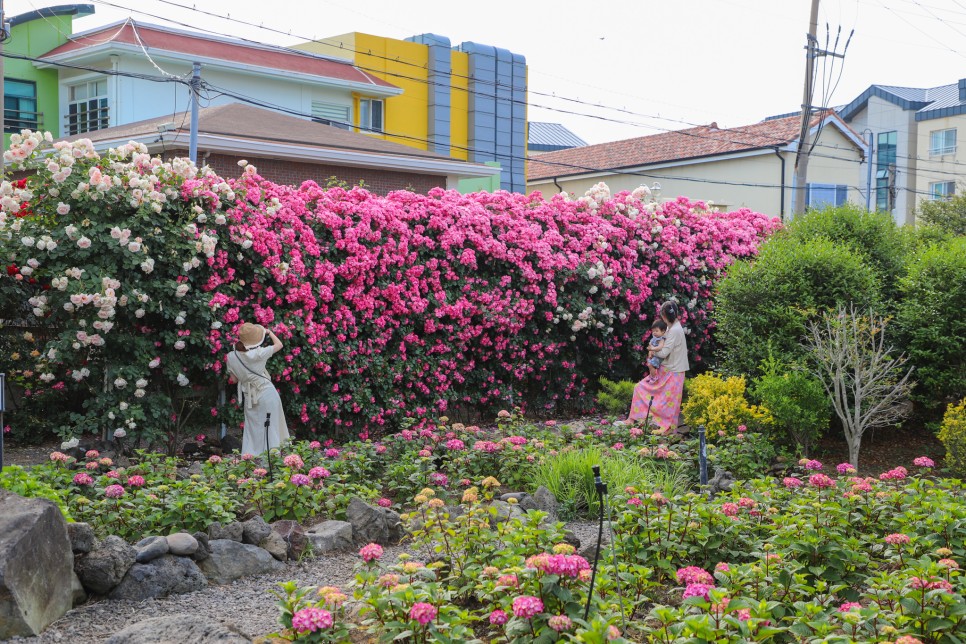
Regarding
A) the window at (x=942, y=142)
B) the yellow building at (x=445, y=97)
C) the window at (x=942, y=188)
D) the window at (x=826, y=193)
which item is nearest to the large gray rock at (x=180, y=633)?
the yellow building at (x=445, y=97)

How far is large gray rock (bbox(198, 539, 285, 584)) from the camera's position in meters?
5.34

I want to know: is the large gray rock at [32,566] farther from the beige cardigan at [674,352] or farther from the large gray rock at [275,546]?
the beige cardigan at [674,352]

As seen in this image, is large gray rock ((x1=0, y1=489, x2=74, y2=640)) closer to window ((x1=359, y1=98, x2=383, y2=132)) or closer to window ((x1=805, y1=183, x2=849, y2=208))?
window ((x1=359, y1=98, x2=383, y2=132))

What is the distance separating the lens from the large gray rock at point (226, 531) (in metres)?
5.66

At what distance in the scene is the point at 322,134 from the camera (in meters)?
22.7

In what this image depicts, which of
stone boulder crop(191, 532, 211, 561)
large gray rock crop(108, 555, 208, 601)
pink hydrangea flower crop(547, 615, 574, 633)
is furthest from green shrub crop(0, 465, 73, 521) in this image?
pink hydrangea flower crop(547, 615, 574, 633)

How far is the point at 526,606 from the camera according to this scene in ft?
11.7

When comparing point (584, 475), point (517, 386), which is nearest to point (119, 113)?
point (517, 386)

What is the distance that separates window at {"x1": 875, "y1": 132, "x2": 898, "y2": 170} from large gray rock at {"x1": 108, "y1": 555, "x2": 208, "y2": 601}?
1661 inches

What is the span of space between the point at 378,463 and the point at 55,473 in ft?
8.63

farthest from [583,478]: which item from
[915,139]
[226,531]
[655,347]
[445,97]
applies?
[915,139]

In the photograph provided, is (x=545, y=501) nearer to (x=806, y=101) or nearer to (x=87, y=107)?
(x=806, y=101)

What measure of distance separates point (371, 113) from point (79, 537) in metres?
28.2

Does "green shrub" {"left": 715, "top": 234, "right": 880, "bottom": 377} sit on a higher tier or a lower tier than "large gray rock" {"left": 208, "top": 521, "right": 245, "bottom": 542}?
higher
